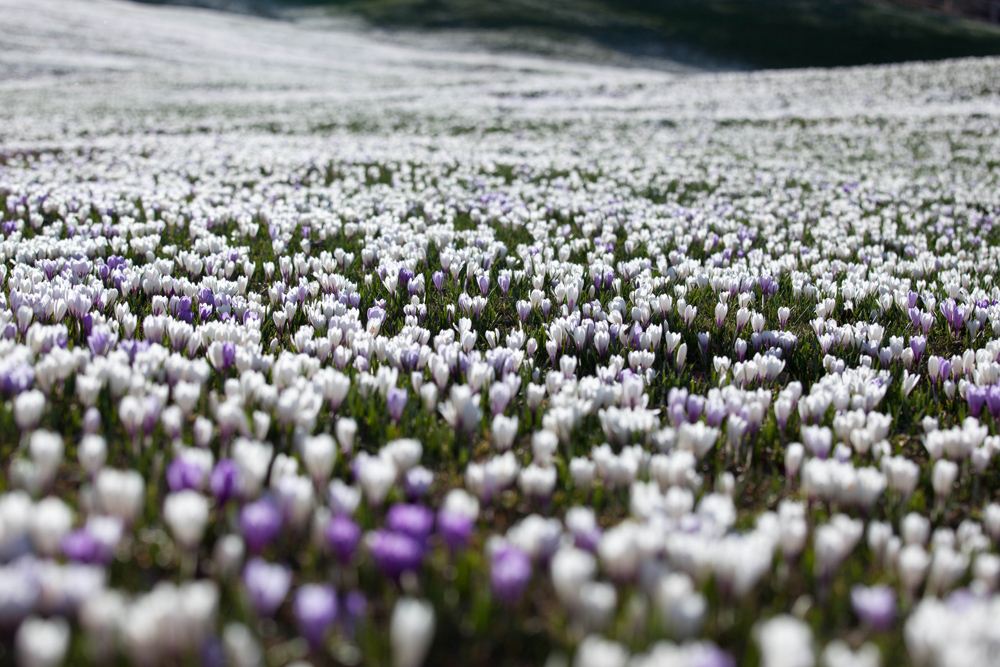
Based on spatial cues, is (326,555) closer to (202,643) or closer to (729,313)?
(202,643)

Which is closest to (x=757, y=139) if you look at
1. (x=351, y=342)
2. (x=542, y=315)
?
(x=542, y=315)

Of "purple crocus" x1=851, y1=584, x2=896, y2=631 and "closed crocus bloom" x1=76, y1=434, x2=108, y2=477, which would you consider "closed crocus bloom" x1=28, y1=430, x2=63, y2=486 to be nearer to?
"closed crocus bloom" x1=76, y1=434, x2=108, y2=477

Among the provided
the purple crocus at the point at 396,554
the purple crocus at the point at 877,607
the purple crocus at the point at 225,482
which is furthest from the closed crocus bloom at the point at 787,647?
the purple crocus at the point at 225,482

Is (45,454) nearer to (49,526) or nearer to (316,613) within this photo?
(49,526)

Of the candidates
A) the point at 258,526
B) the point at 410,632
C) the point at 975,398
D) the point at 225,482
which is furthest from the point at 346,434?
the point at 975,398

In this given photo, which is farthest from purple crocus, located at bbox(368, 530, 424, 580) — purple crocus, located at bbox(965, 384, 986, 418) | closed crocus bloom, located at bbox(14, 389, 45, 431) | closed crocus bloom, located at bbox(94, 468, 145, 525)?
purple crocus, located at bbox(965, 384, 986, 418)

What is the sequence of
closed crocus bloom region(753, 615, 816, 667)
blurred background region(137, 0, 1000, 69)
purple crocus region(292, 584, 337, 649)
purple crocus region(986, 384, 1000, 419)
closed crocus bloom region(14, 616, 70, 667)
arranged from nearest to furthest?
closed crocus bloom region(14, 616, 70, 667), closed crocus bloom region(753, 615, 816, 667), purple crocus region(292, 584, 337, 649), purple crocus region(986, 384, 1000, 419), blurred background region(137, 0, 1000, 69)

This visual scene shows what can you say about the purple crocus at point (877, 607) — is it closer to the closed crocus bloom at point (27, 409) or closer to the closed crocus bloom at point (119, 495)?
the closed crocus bloom at point (119, 495)

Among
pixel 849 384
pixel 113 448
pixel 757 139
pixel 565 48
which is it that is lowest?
pixel 113 448
